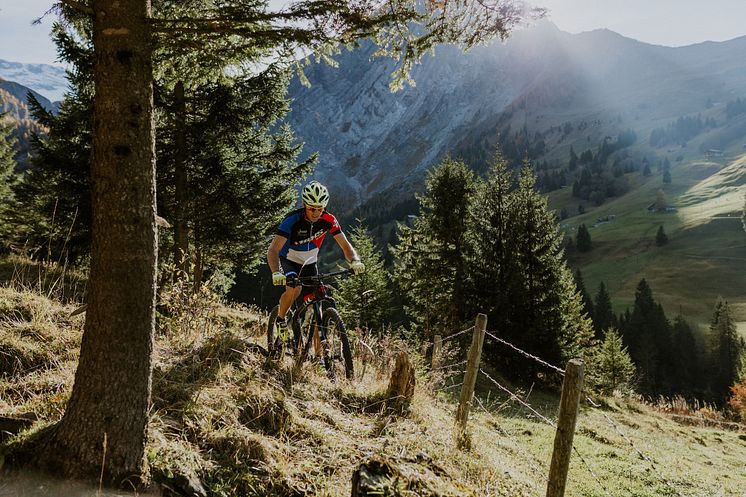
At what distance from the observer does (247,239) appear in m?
17.5

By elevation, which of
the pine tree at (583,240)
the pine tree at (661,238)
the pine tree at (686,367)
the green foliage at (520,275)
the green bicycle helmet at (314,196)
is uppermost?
the green bicycle helmet at (314,196)

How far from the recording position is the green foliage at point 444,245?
26.7 metres

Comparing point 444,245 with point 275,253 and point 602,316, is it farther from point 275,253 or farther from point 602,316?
point 602,316

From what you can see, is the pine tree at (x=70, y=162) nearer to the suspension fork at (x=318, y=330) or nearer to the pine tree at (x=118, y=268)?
the suspension fork at (x=318, y=330)

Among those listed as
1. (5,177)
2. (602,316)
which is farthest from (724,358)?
(5,177)

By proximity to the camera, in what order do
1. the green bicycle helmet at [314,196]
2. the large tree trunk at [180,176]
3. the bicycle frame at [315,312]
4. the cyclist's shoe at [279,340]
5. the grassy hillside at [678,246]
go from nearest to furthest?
the cyclist's shoe at [279,340]
the bicycle frame at [315,312]
the green bicycle helmet at [314,196]
the large tree trunk at [180,176]
the grassy hillside at [678,246]

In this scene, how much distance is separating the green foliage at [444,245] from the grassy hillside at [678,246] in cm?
10529

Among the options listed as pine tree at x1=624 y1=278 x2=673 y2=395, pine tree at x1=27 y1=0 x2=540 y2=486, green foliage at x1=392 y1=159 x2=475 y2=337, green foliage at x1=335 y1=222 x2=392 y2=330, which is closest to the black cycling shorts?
pine tree at x1=27 y1=0 x2=540 y2=486

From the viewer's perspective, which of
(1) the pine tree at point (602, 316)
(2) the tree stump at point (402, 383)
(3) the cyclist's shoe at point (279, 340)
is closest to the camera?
(2) the tree stump at point (402, 383)

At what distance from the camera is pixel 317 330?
22.0 ft

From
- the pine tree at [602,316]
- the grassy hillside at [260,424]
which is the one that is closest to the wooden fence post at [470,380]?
the grassy hillside at [260,424]

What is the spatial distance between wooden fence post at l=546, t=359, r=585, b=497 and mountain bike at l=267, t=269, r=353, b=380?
3.04 m

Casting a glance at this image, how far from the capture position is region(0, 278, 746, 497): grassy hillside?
149 inches

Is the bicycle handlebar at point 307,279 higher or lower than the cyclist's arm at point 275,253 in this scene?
lower
